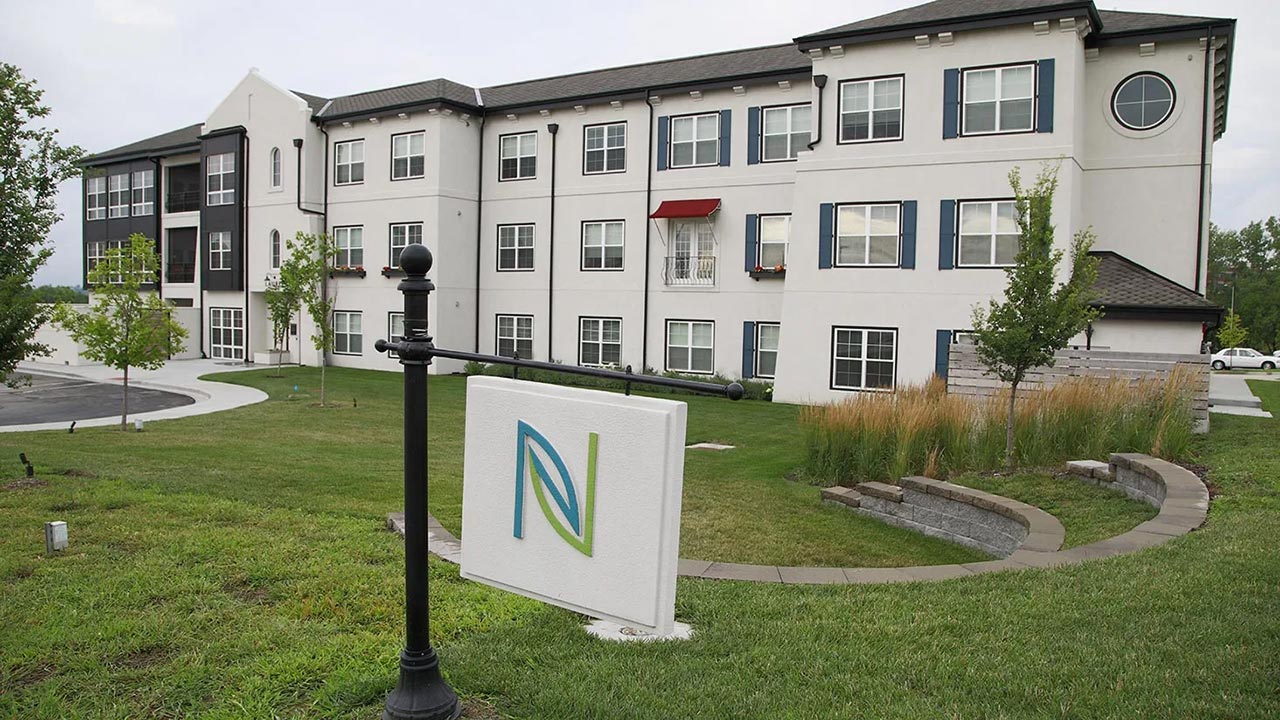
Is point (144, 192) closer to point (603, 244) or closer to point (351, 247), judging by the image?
point (351, 247)

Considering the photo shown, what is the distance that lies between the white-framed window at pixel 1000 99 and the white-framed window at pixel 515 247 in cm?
1432

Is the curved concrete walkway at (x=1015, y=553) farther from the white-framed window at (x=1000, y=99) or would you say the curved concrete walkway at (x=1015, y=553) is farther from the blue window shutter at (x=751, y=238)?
the blue window shutter at (x=751, y=238)

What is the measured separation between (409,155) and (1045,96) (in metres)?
19.7

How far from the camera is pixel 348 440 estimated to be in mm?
15211

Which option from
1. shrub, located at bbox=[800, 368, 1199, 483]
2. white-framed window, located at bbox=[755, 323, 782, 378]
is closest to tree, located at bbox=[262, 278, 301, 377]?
white-framed window, located at bbox=[755, 323, 782, 378]

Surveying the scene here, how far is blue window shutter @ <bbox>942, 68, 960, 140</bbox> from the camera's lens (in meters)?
20.4

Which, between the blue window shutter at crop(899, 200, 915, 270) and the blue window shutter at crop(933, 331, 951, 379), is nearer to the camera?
the blue window shutter at crop(933, 331, 951, 379)

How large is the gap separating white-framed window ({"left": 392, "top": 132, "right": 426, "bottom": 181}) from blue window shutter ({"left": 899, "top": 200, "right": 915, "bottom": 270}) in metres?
16.1

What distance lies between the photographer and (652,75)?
90.7ft

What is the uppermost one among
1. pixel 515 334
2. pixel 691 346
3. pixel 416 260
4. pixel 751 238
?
pixel 751 238

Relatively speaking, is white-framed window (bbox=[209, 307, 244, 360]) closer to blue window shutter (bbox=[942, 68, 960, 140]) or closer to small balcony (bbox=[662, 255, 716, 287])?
small balcony (bbox=[662, 255, 716, 287])

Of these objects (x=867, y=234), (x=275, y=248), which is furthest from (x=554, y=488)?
(x=275, y=248)

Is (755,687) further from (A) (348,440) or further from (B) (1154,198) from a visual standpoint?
(B) (1154,198)

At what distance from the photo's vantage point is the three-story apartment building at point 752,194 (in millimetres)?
20062
